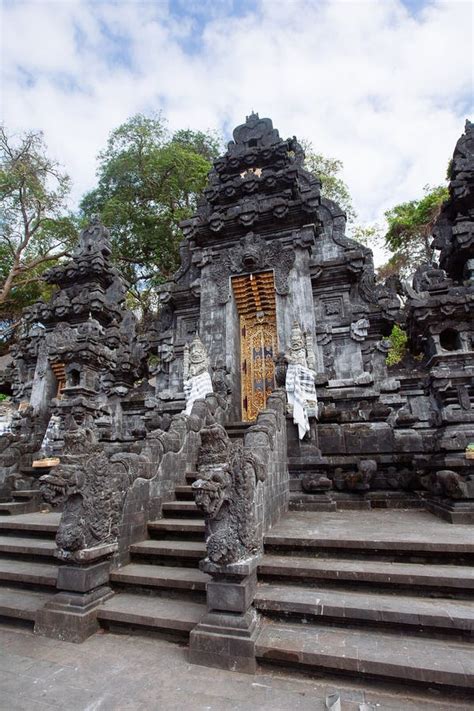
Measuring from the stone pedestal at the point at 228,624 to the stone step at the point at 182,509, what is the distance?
6.59 ft

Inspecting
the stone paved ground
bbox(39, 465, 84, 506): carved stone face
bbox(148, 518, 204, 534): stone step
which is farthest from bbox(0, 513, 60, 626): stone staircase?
bbox(148, 518, 204, 534): stone step

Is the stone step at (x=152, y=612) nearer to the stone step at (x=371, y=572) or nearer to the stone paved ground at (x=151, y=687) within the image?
the stone paved ground at (x=151, y=687)

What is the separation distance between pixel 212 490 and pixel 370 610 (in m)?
1.64

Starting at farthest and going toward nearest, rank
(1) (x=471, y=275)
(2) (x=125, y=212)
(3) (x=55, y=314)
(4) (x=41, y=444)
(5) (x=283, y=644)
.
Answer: (2) (x=125, y=212)
(3) (x=55, y=314)
(4) (x=41, y=444)
(1) (x=471, y=275)
(5) (x=283, y=644)

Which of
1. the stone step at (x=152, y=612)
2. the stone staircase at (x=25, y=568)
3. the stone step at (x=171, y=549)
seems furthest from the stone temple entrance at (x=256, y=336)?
the stone step at (x=152, y=612)

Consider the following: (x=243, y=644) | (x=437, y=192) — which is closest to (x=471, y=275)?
(x=243, y=644)

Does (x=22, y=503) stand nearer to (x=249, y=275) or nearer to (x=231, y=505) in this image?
(x=231, y=505)

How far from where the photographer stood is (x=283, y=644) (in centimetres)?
296

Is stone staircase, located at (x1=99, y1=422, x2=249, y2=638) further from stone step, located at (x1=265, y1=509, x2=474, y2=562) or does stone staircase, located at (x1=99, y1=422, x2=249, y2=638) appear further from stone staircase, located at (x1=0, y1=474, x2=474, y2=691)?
stone step, located at (x1=265, y1=509, x2=474, y2=562)

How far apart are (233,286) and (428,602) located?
8632 millimetres

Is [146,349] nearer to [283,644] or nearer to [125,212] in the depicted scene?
[283,644]

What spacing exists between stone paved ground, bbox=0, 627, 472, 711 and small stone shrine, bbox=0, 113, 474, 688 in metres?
0.21

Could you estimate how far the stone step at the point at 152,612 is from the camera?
3387 mm

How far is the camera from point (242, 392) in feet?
32.7
